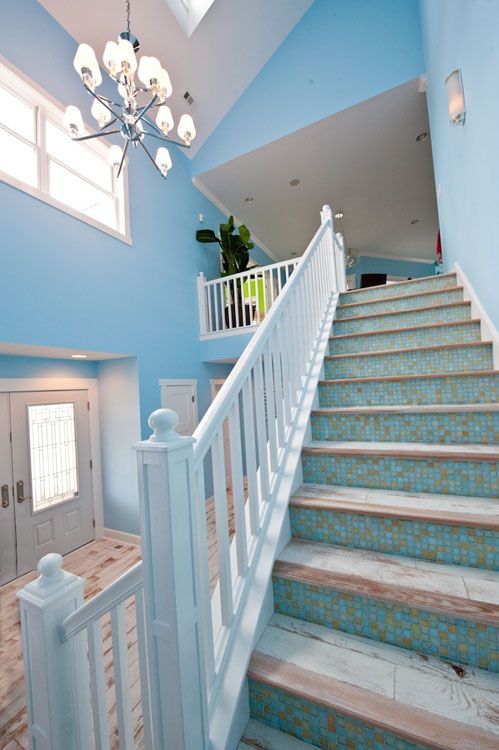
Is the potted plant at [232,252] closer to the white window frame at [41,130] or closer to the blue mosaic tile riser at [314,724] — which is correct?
the white window frame at [41,130]

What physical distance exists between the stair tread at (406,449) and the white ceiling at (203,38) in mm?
4537

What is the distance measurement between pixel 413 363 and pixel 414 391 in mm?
275

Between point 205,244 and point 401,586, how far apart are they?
16.3 ft

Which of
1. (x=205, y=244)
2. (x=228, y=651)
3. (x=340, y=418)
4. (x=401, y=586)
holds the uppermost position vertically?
(x=205, y=244)

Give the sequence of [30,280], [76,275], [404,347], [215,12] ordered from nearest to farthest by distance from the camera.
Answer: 1. [404,347]
2. [30,280]
3. [76,275]
4. [215,12]

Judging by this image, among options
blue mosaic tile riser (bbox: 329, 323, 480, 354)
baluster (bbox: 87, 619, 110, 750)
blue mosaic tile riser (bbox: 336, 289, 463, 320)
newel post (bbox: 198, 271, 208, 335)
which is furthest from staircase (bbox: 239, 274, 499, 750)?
newel post (bbox: 198, 271, 208, 335)

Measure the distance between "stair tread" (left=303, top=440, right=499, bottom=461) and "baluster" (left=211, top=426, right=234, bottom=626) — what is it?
0.64 meters

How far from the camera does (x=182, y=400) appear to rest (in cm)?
429

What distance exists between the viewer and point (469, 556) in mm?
1133

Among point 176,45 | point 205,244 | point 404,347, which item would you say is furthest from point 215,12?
point 404,347

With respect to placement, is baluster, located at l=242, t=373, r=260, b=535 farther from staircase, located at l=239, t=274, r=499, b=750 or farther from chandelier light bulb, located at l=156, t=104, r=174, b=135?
chandelier light bulb, located at l=156, t=104, r=174, b=135

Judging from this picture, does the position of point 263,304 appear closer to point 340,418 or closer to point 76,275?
point 76,275

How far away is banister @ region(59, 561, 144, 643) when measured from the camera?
871 millimetres

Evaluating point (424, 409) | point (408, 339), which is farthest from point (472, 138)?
point (424, 409)
